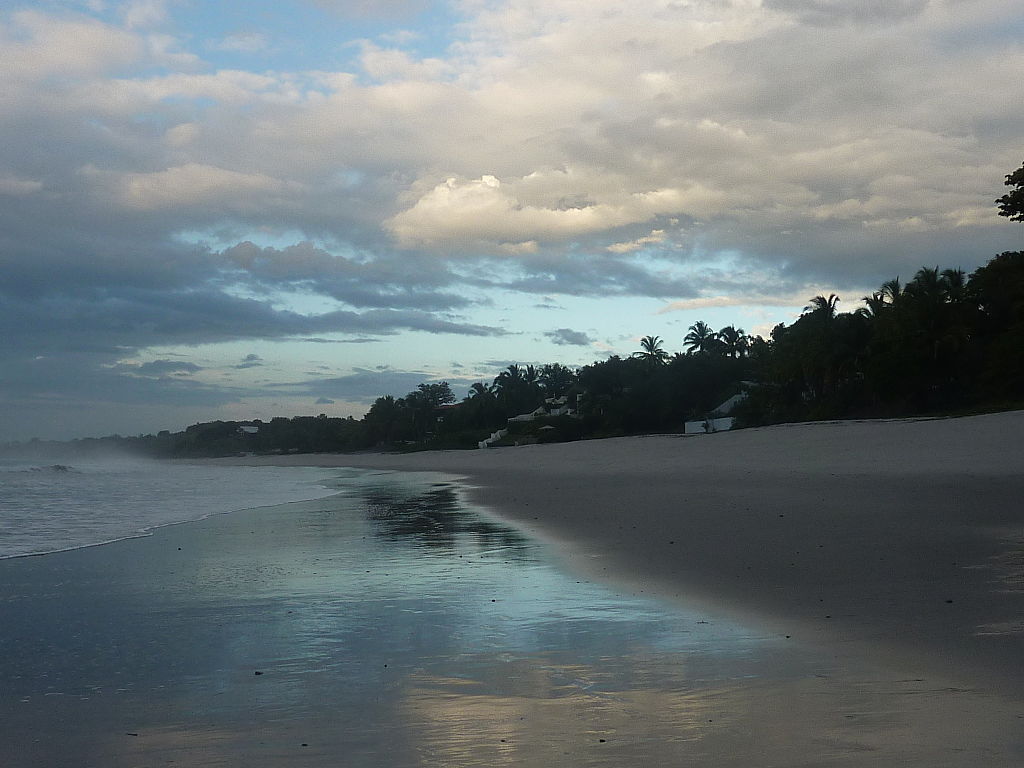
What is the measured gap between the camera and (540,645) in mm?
6316

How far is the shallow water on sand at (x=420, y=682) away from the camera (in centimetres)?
417

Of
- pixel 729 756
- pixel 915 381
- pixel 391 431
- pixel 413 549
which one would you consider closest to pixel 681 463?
pixel 413 549

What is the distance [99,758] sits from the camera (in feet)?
13.9

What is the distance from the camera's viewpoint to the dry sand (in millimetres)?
6078

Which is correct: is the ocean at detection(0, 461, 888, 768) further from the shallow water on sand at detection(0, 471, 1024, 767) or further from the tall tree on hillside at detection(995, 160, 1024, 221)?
the tall tree on hillside at detection(995, 160, 1024, 221)

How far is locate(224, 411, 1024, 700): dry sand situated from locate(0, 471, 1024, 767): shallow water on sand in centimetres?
67

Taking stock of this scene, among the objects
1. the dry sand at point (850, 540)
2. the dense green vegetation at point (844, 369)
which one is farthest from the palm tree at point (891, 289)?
the dry sand at point (850, 540)

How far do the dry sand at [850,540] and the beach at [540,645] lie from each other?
0.06 metres

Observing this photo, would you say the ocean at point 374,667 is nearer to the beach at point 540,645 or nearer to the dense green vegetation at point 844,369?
the beach at point 540,645

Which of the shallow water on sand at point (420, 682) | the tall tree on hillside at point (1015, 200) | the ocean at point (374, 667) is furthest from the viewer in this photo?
the tall tree on hillside at point (1015, 200)

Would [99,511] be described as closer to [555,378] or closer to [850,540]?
[850,540]

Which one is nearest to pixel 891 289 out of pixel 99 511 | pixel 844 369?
pixel 844 369

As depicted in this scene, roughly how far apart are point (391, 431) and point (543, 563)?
114 metres

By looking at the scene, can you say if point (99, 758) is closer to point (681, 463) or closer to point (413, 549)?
point (413, 549)
